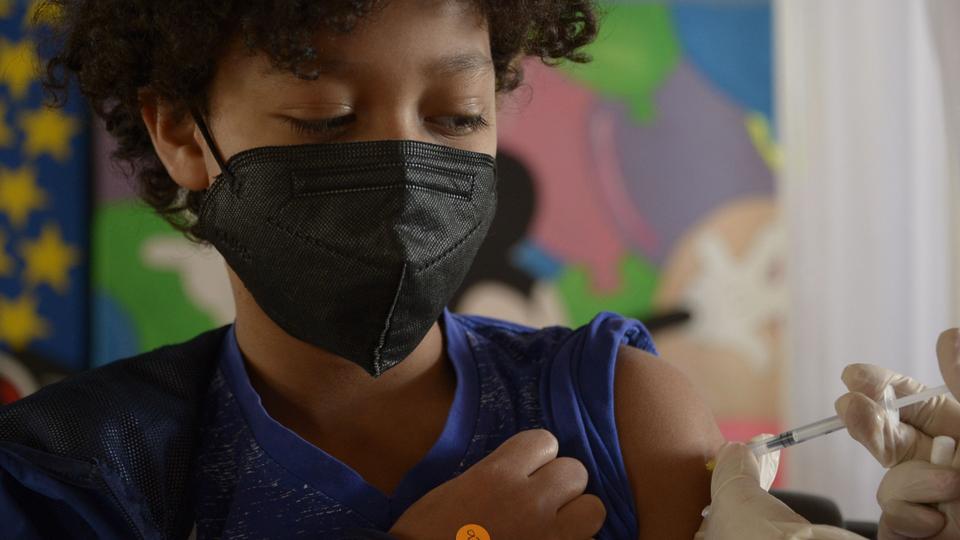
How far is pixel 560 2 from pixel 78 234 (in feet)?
7.67

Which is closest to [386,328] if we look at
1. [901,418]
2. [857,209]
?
[901,418]

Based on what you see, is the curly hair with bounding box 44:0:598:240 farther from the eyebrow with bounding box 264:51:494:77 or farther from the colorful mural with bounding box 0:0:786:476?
the colorful mural with bounding box 0:0:786:476

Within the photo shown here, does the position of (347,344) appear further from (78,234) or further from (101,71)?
(78,234)

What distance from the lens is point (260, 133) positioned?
1372 mm

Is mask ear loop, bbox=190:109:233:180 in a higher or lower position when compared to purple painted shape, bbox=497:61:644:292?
higher

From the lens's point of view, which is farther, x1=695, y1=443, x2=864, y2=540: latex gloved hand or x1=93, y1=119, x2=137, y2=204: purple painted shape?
x1=93, y1=119, x2=137, y2=204: purple painted shape

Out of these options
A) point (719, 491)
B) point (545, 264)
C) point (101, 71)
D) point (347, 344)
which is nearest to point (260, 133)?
point (347, 344)

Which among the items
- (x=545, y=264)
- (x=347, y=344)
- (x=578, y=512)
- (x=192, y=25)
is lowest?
(x=545, y=264)

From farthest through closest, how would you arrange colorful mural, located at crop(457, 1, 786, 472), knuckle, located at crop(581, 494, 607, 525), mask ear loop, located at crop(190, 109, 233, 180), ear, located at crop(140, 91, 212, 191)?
1. colorful mural, located at crop(457, 1, 786, 472)
2. ear, located at crop(140, 91, 212, 191)
3. mask ear loop, located at crop(190, 109, 233, 180)
4. knuckle, located at crop(581, 494, 607, 525)

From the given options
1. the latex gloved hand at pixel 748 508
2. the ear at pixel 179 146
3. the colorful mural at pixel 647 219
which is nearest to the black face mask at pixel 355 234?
the ear at pixel 179 146

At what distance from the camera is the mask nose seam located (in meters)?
1.29

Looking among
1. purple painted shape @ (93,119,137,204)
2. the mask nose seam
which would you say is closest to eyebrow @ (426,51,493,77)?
the mask nose seam

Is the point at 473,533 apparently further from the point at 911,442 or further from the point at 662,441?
the point at 911,442

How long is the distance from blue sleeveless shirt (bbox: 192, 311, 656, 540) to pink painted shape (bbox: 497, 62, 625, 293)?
6.71ft
